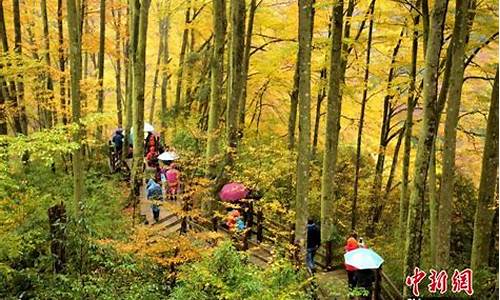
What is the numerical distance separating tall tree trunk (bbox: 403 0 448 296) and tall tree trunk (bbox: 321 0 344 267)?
352 centimetres

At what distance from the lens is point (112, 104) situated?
1484 inches

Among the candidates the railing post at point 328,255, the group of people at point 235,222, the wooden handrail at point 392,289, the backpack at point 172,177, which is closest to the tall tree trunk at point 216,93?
the backpack at point 172,177

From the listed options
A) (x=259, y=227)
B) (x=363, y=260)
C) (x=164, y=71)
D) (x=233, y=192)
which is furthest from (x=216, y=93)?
(x=164, y=71)

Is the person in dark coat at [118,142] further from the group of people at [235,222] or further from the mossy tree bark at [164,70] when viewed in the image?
the group of people at [235,222]

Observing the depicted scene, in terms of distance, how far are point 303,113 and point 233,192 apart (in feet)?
11.5

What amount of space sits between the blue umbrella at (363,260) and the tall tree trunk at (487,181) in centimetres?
294

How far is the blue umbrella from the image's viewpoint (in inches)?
398

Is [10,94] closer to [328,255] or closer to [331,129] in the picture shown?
[331,129]

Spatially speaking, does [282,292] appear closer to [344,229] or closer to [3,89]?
[344,229]

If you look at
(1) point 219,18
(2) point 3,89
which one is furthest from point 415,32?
(2) point 3,89

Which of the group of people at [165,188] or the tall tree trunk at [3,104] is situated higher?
the tall tree trunk at [3,104]

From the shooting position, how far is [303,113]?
11.1m

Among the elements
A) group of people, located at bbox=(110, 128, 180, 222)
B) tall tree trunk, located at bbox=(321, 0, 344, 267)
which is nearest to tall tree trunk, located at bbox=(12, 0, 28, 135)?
group of people, located at bbox=(110, 128, 180, 222)

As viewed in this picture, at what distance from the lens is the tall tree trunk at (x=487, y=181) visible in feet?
37.1
